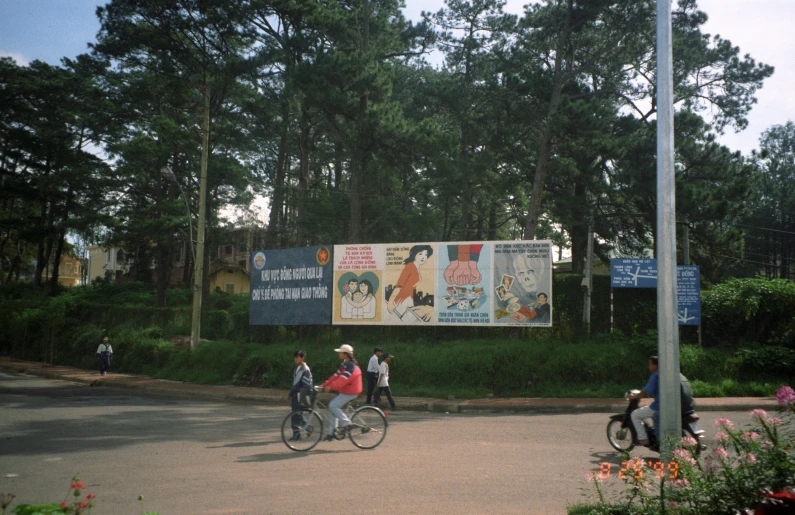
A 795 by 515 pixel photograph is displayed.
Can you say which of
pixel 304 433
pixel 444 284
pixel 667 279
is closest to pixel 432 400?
pixel 444 284

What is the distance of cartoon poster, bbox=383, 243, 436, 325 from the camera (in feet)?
75.9

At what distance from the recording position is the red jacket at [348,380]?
11320 millimetres

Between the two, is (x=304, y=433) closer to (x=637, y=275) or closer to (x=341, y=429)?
(x=341, y=429)

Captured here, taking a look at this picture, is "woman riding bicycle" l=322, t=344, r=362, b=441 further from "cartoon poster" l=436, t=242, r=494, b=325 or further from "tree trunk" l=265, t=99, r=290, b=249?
"tree trunk" l=265, t=99, r=290, b=249

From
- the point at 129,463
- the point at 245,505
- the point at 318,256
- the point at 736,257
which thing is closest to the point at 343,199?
the point at 318,256

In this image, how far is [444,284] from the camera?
22.9 metres

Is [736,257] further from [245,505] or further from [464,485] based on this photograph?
[245,505]

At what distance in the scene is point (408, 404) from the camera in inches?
761

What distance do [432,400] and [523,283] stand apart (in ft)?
17.1

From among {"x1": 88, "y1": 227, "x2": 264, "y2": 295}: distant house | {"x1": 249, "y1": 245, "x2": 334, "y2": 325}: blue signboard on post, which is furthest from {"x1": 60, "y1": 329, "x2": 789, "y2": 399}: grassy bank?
{"x1": 88, "y1": 227, "x2": 264, "y2": 295}: distant house

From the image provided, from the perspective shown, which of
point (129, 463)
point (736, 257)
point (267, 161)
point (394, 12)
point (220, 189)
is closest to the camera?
point (129, 463)

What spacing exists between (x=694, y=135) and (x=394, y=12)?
62.9 feet

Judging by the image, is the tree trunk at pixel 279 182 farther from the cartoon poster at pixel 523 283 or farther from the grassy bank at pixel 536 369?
the cartoon poster at pixel 523 283

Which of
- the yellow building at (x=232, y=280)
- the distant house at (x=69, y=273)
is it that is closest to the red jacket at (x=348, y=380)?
the yellow building at (x=232, y=280)
